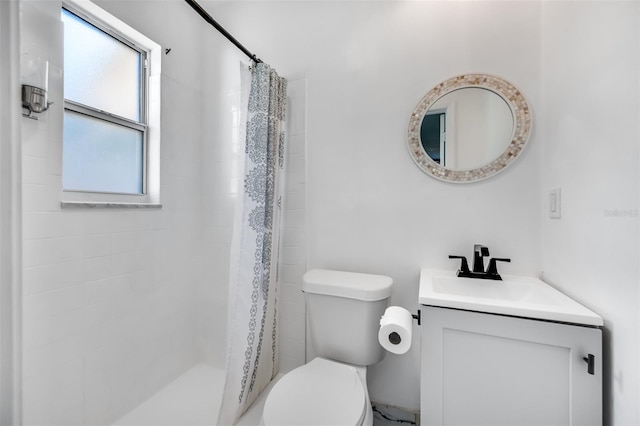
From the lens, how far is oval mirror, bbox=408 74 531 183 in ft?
4.14

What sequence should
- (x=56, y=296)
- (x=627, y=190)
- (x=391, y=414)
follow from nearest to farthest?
(x=627, y=190), (x=56, y=296), (x=391, y=414)

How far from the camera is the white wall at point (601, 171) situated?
716 mm

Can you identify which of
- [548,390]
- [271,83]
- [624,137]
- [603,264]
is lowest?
[548,390]

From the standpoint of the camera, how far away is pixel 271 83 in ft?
4.83

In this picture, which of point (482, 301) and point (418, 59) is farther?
point (418, 59)

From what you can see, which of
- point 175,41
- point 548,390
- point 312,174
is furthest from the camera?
point 175,41

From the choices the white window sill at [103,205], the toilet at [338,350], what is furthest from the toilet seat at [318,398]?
the white window sill at [103,205]

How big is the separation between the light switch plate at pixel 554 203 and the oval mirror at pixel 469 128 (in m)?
0.22

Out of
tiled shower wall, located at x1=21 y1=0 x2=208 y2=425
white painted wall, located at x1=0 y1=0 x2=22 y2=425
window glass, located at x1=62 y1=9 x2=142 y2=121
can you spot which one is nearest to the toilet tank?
tiled shower wall, located at x1=21 y1=0 x2=208 y2=425

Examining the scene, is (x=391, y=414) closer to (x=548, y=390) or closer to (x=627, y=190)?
(x=548, y=390)

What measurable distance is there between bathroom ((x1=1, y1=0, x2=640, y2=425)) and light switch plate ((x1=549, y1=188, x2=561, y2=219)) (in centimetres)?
5

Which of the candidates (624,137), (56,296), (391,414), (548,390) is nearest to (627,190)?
(624,137)

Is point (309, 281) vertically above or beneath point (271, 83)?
beneath

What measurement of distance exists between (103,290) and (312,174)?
1221mm
